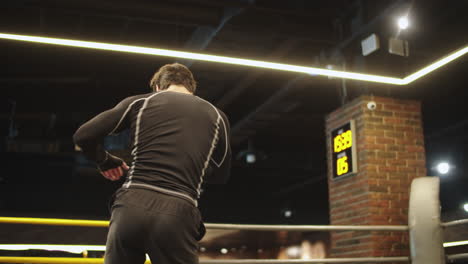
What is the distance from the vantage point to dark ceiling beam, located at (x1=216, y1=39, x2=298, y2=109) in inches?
281

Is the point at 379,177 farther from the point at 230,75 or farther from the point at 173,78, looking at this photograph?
the point at 173,78

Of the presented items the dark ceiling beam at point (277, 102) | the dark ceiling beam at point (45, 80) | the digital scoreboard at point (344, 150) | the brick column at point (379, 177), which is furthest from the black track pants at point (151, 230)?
the dark ceiling beam at point (45, 80)

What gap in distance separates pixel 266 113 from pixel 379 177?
375cm

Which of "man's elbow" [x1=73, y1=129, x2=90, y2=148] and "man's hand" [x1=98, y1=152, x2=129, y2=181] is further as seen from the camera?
"man's hand" [x1=98, y1=152, x2=129, y2=181]

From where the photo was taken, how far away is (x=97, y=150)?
80.0 inches

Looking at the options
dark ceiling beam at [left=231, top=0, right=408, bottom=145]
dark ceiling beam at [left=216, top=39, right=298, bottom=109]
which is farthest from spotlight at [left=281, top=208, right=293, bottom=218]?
dark ceiling beam at [left=216, top=39, right=298, bottom=109]

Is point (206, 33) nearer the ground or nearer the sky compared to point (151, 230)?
nearer the sky

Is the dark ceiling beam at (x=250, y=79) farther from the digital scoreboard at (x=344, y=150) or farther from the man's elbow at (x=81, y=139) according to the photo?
the man's elbow at (x=81, y=139)

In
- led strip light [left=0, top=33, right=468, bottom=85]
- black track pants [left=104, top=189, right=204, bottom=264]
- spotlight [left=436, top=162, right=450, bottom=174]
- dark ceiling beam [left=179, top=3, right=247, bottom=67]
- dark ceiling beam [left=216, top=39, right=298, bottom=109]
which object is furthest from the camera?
spotlight [left=436, top=162, right=450, bottom=174]

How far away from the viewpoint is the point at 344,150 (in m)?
6.21

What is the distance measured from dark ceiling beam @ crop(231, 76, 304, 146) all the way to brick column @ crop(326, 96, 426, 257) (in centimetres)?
188

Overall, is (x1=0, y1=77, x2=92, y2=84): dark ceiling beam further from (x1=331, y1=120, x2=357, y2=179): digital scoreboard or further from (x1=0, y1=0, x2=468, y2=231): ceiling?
(x1=331, y1=120, x2=357, y2=179): digital scoreboard

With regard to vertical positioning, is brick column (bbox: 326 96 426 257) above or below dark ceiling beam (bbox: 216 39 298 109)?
below

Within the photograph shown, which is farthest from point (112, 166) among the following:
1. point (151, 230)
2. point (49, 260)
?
point (49, 260)
